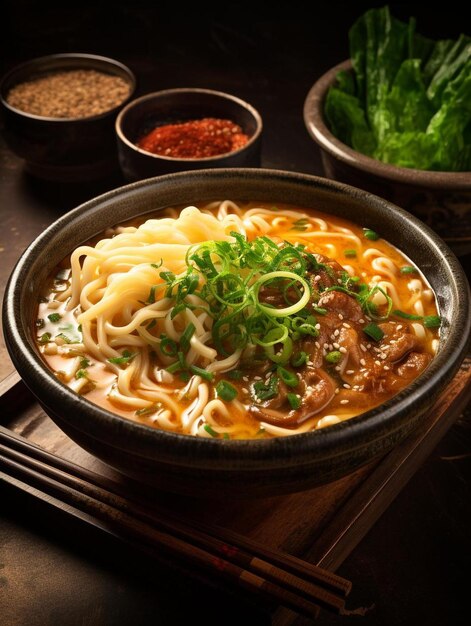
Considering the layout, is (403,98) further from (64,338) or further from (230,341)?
(64,338)

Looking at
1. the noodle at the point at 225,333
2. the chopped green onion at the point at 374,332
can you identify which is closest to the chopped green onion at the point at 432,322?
the noodle at the point at 225,333

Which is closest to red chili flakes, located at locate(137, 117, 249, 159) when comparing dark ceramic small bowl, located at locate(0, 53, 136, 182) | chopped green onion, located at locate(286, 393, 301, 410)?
dark ceramic small bowl, located at locate(0, 53, 136, 182)

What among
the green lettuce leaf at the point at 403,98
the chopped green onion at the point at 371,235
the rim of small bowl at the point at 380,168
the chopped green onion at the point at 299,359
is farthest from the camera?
the green lettuce leaf at the point at 403,98

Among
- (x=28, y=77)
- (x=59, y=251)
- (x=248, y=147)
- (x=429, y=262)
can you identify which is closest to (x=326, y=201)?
(x=429, y=262)

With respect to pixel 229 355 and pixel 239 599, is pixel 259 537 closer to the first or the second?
pixel 239 599

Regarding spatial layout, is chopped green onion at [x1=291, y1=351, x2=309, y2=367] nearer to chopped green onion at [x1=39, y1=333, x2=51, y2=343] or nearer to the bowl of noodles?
the bowl of noodles

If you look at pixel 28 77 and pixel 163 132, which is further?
pixel 28 77

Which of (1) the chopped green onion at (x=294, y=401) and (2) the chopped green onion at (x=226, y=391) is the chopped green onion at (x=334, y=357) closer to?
(1) the chopped green onion at (x=294, y=401)
